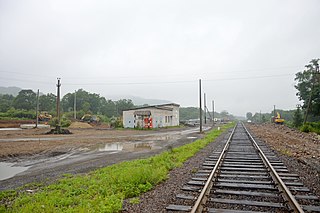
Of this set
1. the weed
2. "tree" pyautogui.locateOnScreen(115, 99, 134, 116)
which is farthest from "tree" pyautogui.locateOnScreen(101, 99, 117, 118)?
the weed

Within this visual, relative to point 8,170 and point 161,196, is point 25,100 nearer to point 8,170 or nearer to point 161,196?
point 8,170

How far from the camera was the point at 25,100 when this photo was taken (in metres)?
86.9

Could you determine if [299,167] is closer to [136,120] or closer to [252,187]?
[252,187]

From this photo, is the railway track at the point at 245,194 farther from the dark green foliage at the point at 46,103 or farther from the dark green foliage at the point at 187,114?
the dark green foliage at the point at 187,114

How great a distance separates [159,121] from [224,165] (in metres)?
37.3

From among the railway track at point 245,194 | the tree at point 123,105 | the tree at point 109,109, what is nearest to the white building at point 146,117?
the railway track at point 245,194

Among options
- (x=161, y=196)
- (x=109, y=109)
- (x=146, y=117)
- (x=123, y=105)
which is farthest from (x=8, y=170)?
(x=123, y=105)

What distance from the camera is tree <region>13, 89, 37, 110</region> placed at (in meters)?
82.9

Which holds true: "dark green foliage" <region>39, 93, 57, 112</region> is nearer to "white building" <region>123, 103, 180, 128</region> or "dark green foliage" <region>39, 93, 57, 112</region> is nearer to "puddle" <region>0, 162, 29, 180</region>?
"white building" <region>123, 103, 180, 128</region>

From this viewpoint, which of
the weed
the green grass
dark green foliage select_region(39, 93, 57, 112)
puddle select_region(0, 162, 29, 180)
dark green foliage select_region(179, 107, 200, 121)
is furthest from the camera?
dark green foliage select_region(179, 107, 200, 121)

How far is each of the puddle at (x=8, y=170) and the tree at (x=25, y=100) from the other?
82.8 metres

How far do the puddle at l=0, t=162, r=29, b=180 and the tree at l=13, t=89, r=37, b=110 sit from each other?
82833 millimetres

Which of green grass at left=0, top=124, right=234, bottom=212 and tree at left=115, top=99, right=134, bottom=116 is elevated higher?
tree at left=115, top=99, right=134, bottom=116

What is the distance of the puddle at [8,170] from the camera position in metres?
9.24
